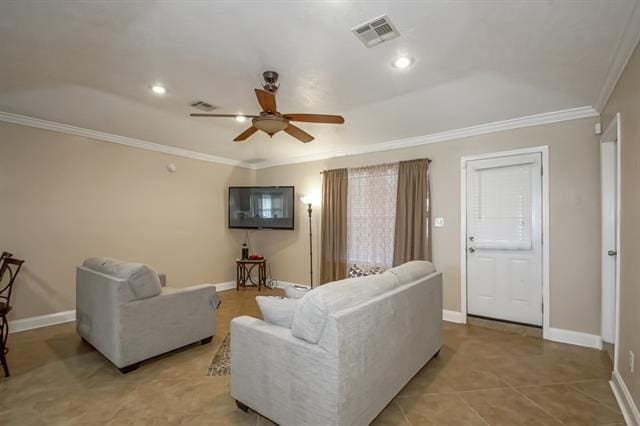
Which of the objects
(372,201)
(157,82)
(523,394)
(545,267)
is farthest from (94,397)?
(545,267)

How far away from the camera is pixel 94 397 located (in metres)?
2.32

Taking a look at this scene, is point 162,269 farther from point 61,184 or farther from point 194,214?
point 61,184

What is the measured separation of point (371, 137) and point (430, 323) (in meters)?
2.69

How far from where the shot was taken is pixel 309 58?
95.3 inches

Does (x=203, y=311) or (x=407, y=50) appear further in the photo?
(x=203, y=311)

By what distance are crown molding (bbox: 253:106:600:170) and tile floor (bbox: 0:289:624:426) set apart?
248 centimetres

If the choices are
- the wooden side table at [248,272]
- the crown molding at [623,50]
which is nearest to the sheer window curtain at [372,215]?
the wooden side table at [248,272]

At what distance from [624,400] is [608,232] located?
158 centimetres

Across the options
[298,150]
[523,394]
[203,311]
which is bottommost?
[523,394]

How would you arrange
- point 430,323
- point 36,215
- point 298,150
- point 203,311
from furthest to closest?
point 298,150, point 36,215, point 203,311, point 430,323

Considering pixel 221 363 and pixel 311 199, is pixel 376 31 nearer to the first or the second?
pixel 221 363

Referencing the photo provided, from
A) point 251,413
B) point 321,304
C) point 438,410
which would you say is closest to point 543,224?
point 438,410

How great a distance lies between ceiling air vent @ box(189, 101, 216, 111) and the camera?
3.29 meters

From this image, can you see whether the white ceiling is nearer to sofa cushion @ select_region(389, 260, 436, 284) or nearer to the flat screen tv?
sofa cushion @ select_region(389, 260, 436, 284)
